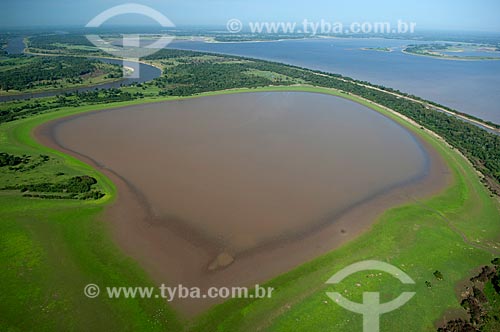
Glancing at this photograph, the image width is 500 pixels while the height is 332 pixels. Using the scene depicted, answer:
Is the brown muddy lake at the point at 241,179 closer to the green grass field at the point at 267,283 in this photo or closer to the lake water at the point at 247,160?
the lake water at the point at 247,160

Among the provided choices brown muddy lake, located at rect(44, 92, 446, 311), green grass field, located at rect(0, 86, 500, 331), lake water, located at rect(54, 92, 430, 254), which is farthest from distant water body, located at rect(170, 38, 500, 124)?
green grass field, located at rect(0, 86, 500, 331)

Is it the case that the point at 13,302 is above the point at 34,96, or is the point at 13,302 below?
below

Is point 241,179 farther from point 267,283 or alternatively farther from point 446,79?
point 446,79

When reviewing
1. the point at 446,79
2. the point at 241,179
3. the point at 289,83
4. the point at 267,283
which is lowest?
the point at 267,283

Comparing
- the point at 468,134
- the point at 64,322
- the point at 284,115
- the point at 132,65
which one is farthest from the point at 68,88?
the point at 468,134

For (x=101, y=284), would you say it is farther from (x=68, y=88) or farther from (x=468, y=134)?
(x=68, y=88)

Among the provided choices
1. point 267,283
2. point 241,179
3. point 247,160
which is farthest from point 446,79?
point 267,283

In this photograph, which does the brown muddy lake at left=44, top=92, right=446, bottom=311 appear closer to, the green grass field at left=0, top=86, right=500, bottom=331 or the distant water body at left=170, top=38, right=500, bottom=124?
the green grass field at left=0, top=86, right=500, bottom=331
